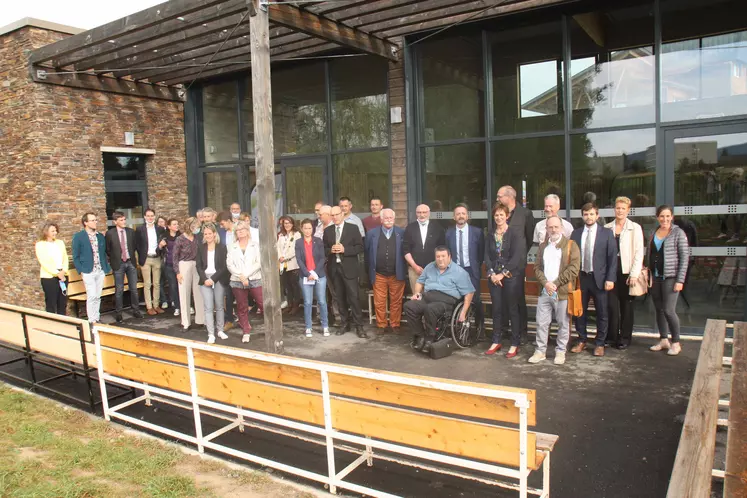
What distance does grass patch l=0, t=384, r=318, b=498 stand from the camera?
390 cm

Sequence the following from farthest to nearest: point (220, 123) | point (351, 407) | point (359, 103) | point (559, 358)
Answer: point (220, 123)
point (359, 103)
point (559, 358)
point (351, 407)

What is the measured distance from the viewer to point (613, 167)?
746 centimetres

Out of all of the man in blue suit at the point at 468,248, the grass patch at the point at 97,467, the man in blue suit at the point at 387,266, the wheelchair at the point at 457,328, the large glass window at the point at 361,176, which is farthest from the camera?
the large glass window at the point at 361,176

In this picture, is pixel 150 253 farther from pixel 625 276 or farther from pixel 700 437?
pixel 700 437

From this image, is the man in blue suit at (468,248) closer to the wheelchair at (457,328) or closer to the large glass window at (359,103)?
the wheelchair at (457,328)

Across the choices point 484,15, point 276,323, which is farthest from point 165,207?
point 484,15

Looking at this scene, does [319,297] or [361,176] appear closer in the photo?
[319,297]

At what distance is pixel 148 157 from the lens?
1130cm

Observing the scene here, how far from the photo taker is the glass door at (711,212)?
22.3 feet

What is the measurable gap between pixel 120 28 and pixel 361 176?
13.4ft

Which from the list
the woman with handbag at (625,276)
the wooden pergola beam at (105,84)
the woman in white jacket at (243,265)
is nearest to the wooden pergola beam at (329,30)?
the woman in white jacket at (243,265)

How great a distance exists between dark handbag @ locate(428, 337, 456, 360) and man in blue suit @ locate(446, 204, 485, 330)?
2.70ft

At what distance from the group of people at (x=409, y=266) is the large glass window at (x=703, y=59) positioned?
157cm

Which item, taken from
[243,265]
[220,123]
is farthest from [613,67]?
[220,123]
